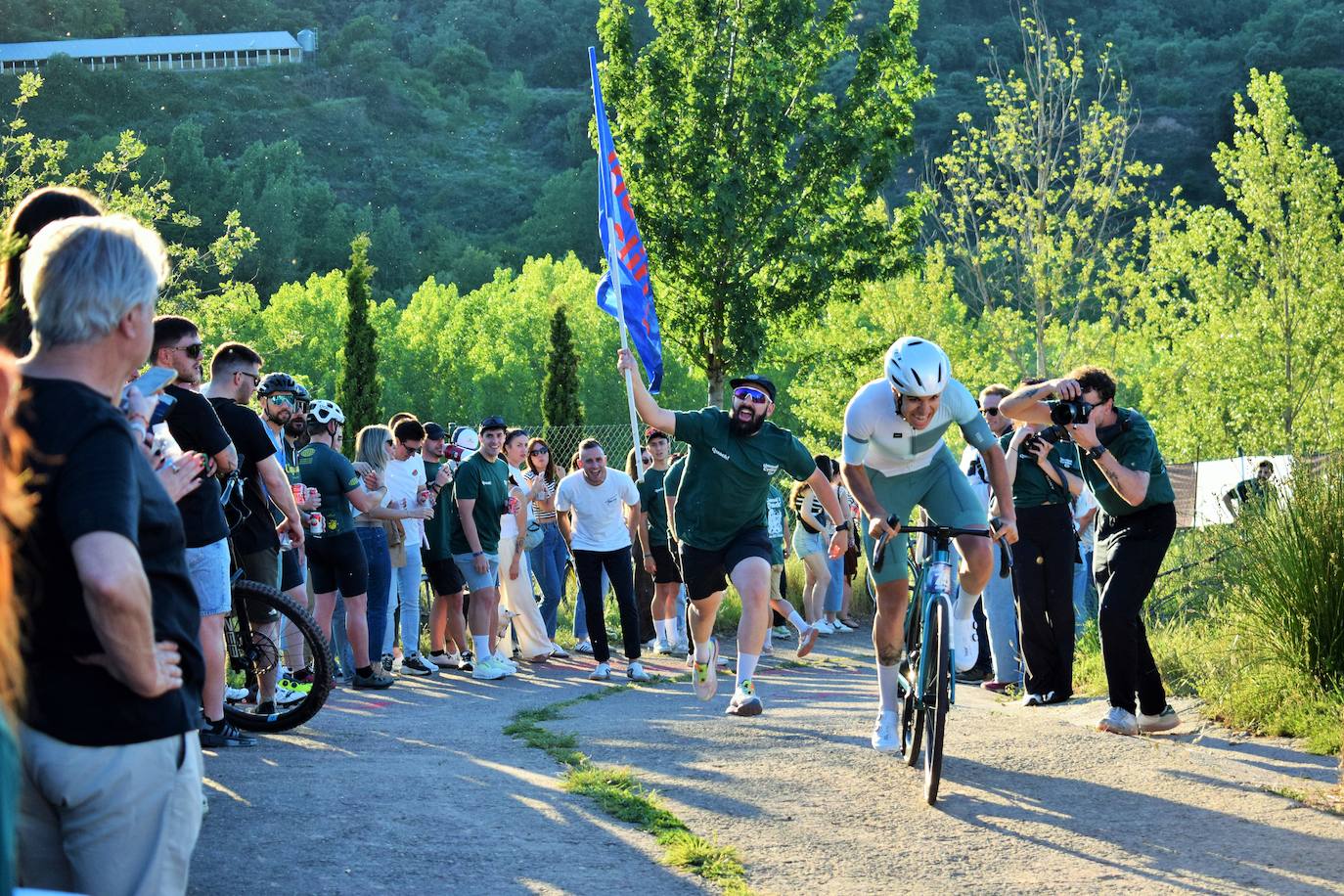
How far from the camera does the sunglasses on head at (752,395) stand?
9719mm

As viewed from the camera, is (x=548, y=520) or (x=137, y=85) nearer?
(x=548, y=520)

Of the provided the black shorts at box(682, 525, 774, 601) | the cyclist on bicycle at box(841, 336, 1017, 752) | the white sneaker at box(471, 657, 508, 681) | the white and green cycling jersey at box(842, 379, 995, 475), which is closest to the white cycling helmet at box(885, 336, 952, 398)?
the cyclist on bicycle at box(841, 336, 1017, 752)

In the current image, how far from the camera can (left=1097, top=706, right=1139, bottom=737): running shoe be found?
341 inches

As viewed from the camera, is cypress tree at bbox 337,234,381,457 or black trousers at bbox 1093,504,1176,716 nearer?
black trousers at bbox 1093,504,1176,716

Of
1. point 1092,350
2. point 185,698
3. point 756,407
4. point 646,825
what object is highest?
point 1092,350

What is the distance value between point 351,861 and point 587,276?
271 feet

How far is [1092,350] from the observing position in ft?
100

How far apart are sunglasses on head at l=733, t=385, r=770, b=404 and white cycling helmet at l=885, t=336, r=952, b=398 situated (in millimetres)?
2129

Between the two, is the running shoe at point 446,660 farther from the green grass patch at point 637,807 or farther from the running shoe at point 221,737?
the running shoe at point 221,737

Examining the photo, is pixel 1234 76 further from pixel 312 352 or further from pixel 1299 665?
pixel 1299 665

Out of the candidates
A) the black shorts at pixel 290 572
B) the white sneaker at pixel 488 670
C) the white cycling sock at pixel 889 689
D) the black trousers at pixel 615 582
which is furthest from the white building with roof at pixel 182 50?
the white cycling sock at pixel 889 689

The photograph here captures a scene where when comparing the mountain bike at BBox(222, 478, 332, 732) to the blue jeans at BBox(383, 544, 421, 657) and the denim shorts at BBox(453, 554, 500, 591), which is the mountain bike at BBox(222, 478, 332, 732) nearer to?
the blue jeans at BBox(383, 544, 421, 657)

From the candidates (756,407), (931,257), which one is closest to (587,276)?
(931,257)

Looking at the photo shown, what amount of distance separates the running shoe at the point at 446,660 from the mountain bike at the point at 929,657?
21.0 ft
